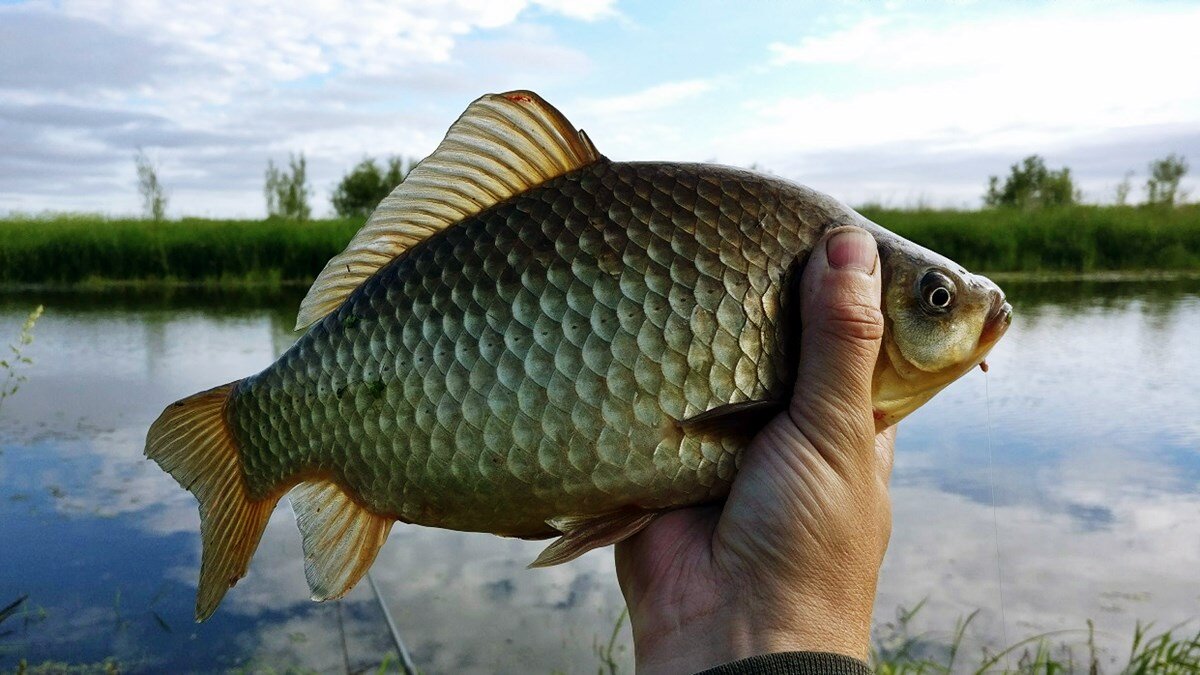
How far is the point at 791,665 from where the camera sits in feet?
4.73

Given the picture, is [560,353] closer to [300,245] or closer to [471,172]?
[471,172]

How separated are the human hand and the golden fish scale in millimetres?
66

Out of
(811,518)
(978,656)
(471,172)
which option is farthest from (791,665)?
(978,656)

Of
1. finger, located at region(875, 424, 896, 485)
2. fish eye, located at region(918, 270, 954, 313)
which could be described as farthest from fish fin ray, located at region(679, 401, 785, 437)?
finger, located at region(875, 424, 896, 485)

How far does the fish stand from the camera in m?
1.45

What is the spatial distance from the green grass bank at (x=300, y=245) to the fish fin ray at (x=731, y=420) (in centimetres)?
1888

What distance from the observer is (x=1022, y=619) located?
567 centimetres

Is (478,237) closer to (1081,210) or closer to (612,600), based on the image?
A: (612,600)

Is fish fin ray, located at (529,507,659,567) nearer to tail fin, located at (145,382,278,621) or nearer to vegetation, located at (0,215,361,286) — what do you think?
tail fin, located at (145,382,278,621)

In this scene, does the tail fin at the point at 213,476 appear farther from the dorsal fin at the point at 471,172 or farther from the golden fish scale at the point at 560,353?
the dorsal fin at the point at 471,172

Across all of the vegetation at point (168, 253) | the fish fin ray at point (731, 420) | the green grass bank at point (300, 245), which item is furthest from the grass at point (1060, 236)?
the fish fin ray at point (731, 420)

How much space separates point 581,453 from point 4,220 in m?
29.0

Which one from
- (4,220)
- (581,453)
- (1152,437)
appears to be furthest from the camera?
(4,220)

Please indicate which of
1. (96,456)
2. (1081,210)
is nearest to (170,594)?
(96,456)
